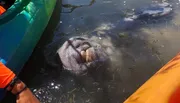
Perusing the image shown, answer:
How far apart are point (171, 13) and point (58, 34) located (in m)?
1.64

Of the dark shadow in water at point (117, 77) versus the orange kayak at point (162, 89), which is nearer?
the orange kayak at point (162, 89)

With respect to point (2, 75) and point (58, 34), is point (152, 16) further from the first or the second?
point (2, 75)

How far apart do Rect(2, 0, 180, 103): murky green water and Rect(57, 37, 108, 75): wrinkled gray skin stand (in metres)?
0.10

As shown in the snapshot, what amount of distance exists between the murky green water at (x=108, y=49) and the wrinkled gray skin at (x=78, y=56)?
0.10m

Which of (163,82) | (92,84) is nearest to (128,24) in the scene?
(92,84)

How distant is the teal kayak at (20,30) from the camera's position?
2713 millimetres

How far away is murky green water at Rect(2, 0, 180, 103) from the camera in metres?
2.92

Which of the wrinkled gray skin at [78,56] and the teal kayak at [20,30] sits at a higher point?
the teal kayak at [20,30]

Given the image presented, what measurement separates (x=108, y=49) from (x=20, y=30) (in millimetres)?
1098

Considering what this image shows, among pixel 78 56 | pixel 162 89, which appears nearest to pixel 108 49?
pixel 78 56

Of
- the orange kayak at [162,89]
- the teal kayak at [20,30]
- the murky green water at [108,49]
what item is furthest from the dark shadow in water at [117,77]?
the orange kayak at [162,89]

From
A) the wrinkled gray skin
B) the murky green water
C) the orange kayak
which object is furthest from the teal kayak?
the orange kayak

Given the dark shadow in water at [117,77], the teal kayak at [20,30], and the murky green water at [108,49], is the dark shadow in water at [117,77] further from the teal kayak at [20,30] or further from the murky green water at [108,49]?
the teal kayak at [20,30]

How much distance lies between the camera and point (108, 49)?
3443 millimetres
